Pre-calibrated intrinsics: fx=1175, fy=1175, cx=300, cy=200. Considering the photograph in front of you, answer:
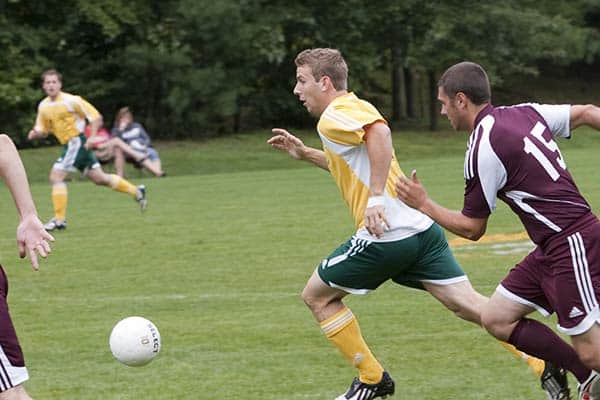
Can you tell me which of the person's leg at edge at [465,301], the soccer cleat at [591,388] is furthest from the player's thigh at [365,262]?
the soccer cleat at [591,388]

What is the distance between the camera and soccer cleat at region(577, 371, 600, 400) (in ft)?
17.9

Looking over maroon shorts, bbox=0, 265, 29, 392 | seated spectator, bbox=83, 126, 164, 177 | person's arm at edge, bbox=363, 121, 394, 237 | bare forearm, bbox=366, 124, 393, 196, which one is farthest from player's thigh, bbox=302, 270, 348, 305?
seated spectator, bbox=83, 126, 164, 177

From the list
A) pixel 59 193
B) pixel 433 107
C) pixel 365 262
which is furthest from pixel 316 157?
pixel 433 107

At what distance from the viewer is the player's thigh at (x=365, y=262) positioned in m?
6.05

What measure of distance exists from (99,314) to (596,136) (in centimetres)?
2731

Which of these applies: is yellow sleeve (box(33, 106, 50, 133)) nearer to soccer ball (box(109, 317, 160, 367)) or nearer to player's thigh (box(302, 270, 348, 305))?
soccer ball (box(109, 317, 160, 367))

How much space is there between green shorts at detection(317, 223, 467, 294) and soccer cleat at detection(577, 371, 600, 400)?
38.0 inches

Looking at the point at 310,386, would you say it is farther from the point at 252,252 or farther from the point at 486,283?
the point at 252,252

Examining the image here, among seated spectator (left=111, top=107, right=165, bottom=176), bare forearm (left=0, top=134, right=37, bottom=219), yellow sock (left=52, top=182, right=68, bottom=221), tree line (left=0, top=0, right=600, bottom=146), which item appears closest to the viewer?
bare forearm (left=0, top=134, right=37, bottom=219)

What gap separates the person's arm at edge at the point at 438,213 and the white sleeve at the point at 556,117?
57cm

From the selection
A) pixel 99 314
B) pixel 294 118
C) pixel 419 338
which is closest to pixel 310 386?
pixel 419 338

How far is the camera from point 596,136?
112 ft

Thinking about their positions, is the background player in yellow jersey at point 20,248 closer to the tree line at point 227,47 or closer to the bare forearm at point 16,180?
the bare forearm at point 16,180

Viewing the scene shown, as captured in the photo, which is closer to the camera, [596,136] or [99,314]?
[99,314]
